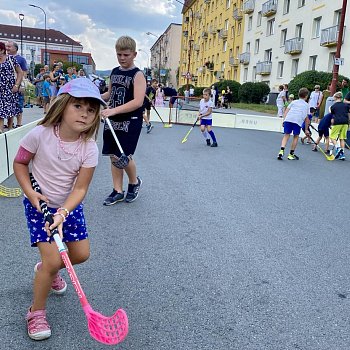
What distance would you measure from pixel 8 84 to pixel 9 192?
9.19 ft

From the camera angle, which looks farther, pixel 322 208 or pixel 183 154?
pixel 183 154

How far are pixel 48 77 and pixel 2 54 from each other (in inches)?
376

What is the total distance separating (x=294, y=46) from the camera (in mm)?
32812

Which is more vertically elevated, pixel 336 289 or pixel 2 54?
pixel 2 54

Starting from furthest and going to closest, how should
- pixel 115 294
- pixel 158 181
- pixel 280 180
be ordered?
pixel 280 180
pixel 158 181
pixel 115 294

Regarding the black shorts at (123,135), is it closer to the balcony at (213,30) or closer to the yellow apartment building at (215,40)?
the yellow apartment building at (215,40)

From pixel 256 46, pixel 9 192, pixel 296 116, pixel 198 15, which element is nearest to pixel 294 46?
pixel 256 46

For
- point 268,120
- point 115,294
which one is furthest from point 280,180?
point 268,120

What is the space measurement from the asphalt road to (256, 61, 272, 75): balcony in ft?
109

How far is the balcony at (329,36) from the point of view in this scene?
90.0ft

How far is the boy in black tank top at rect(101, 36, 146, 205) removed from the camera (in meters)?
4.64

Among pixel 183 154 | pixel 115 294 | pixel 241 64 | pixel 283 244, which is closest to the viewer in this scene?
pixel 115 294

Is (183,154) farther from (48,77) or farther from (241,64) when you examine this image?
(241,64)

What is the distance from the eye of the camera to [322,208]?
554cm
